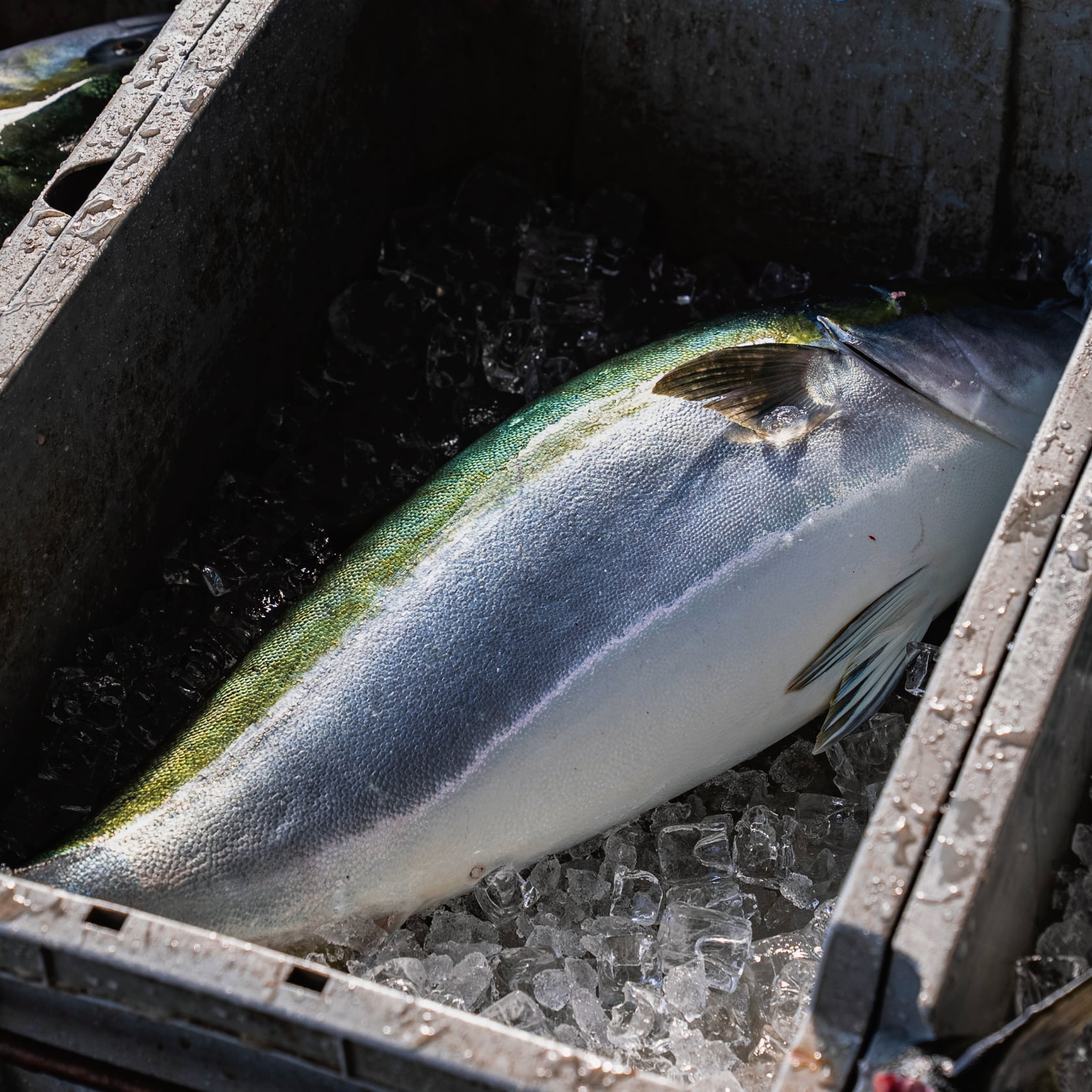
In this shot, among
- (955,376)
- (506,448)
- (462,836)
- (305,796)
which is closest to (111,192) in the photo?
(506,448)

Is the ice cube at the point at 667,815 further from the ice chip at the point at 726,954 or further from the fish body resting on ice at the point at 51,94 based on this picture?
the fish body resting on ice at the point at 51,94

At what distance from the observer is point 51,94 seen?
10.3 ft

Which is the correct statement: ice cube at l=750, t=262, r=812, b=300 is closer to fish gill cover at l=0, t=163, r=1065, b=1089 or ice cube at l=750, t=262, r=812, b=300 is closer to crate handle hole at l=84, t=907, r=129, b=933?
fish gill cover at l=0, t=163, r=1065, b=1089

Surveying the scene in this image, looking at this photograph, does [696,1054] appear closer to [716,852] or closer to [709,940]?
[709,940]

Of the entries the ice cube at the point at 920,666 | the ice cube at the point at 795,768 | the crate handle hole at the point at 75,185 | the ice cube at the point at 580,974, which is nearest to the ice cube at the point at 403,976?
the ice cube at the point at 580,974

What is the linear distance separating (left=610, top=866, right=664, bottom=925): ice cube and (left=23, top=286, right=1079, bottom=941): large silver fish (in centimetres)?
10

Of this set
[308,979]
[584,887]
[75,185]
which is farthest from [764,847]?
[75,185]

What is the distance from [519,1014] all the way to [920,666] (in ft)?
2.91

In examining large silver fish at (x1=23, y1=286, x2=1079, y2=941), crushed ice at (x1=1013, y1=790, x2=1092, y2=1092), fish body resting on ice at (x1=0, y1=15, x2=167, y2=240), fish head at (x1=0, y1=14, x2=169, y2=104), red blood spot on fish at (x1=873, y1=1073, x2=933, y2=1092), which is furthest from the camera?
fish head at (x1=0, y1=14, x2=169, y2=104)

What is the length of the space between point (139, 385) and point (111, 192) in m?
0.34

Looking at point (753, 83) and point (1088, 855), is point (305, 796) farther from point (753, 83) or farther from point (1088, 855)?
point (753, 83)

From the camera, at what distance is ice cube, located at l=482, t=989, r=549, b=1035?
182 centimetres

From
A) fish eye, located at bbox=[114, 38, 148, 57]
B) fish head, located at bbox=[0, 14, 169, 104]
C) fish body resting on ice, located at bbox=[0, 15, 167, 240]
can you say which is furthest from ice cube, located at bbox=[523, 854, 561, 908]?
fish eye, located at bbox=[114, 38, 148, 57]

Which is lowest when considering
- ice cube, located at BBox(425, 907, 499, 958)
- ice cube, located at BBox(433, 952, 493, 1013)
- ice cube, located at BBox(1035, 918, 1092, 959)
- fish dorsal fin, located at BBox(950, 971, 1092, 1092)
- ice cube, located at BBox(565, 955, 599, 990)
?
ice cube, located at BBox(565, 955, 599, 990)
